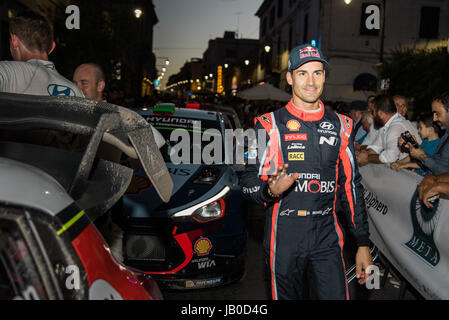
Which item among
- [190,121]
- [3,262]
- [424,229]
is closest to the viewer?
[3,262]

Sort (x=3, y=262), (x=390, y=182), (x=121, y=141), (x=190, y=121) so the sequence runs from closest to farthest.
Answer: (x=3, y=262) → (x=121, y=141) → (x=390, y=182) → (x=190, y=121)

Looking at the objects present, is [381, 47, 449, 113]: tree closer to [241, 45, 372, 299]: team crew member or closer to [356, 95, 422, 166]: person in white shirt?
[356, 95, 422, 166]: person in white shirt

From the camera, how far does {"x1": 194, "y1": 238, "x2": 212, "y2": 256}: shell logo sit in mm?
4113

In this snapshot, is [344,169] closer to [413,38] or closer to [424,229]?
[424,229]

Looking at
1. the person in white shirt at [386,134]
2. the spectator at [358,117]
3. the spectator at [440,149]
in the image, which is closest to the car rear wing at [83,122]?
the spectator at [440,149]

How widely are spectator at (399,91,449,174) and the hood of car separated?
205cm

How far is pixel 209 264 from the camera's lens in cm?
421

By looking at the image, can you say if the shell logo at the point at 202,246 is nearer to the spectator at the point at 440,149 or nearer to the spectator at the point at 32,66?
the spectator at the point at 32,66

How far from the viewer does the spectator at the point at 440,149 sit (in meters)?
4.21

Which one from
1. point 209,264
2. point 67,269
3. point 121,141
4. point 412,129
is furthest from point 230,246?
point 412,129

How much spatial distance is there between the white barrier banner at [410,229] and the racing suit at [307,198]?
1.05m

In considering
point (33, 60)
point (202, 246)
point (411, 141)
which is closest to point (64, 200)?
point (33, 60)

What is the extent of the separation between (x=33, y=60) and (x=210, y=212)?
2074 millimetres
